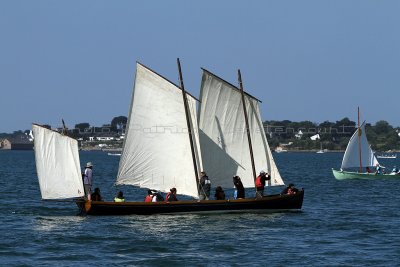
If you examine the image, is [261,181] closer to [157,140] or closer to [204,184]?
[204,184]

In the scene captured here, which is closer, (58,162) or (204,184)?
(58,162)

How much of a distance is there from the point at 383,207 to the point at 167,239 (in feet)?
89.7

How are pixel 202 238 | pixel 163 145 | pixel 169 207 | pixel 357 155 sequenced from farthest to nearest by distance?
pixel 357 155
pixel 163 145
pixel 169 207
pixel 202 238

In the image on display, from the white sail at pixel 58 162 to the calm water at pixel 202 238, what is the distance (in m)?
2.00

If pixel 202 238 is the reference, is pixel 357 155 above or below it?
above

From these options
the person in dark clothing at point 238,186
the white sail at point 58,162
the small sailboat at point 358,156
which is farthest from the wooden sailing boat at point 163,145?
the small sailboat at point 358,156

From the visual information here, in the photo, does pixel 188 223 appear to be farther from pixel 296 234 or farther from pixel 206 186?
pixel 296 234

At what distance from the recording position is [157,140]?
192 ft

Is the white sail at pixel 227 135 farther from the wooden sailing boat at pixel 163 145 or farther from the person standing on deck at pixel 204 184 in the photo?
the person standing on deck at pixel 204 184

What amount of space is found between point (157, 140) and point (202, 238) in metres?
Result: 10.9

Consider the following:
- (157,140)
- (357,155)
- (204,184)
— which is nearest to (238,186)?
(204,184)

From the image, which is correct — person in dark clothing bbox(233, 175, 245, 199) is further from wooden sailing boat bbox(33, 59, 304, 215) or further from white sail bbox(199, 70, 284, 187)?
white sail bbox(199, 70, 284, 187)

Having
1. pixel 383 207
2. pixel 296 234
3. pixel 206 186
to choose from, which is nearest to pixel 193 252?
pixel 296 234

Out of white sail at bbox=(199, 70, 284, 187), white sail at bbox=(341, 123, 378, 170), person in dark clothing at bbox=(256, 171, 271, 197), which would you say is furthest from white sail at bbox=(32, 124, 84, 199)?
white sail at bbox=(341, 123, 378, 170)
